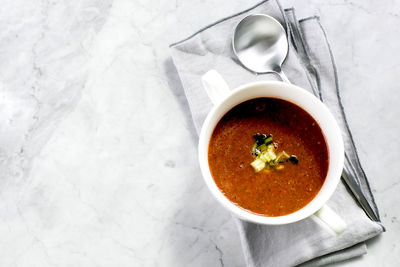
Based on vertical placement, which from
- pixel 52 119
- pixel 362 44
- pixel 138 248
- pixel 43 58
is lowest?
pixel 138 248

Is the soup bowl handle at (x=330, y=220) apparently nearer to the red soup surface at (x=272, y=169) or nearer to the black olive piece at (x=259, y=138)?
the red soup surface at (x=272, y=169)

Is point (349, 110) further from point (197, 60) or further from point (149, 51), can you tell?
point (149, 51)

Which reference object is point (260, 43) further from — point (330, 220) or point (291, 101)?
point (330, 220)

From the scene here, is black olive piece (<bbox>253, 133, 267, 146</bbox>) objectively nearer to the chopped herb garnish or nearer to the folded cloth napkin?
the chopped herb garnish

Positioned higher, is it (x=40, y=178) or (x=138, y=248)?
(x=40, y=178)

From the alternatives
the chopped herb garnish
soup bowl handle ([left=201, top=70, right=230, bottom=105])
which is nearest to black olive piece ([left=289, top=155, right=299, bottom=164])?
the chopped herb garnish

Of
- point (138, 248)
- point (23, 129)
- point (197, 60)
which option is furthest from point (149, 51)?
point (138, 248)
